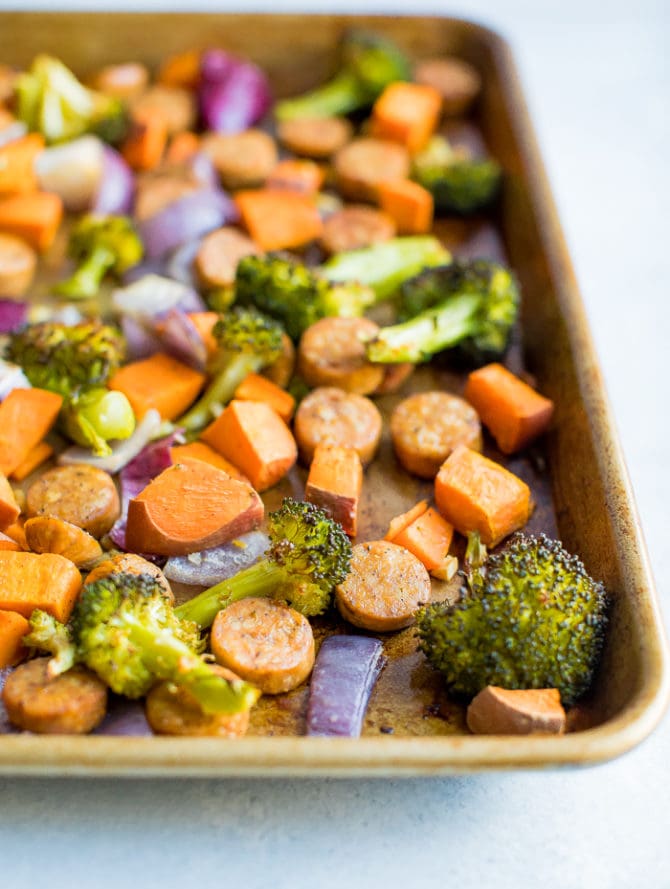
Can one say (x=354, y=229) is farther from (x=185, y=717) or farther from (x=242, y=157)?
(x=185, y=717)

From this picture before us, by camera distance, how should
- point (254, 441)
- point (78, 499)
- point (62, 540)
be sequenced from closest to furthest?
point (62, 540) → point (78, 499) → point (254, 441)

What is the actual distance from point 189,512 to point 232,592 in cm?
26

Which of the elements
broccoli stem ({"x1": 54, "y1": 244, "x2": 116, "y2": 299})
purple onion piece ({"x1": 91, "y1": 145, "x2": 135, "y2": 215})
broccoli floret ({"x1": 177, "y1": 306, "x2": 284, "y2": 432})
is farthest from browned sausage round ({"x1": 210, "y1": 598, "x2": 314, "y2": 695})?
purple onion piece ({"x1": 91, "y1": 145, "x2": 135, "y2": 215})

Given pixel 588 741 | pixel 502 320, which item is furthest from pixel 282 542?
pixel 502 320

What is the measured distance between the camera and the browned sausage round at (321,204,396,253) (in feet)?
11.7

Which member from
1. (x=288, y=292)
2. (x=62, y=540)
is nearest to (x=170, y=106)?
(x=288, y=292)

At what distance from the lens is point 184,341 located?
3.01 m

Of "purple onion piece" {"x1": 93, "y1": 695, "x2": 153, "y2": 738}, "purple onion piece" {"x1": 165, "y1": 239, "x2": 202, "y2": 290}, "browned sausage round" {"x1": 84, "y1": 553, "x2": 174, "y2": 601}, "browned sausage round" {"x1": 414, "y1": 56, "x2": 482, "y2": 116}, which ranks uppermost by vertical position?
"browned sausage round" {"x1": 414, "y1": 56, "x2": 482, "y2": 116}

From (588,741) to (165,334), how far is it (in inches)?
69.6

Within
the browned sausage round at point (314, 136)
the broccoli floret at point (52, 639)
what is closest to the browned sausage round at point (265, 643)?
the broccoli floret at point (52, 639)

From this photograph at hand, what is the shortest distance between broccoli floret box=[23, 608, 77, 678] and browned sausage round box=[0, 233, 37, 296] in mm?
1493

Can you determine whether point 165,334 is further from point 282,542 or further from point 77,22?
point 77,22

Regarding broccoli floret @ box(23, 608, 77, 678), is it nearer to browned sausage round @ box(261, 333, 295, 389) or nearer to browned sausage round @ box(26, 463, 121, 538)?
browned sausage round @ box(26, 463, 121, 538)

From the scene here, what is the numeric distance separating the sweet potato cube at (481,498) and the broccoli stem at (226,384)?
676 mm
